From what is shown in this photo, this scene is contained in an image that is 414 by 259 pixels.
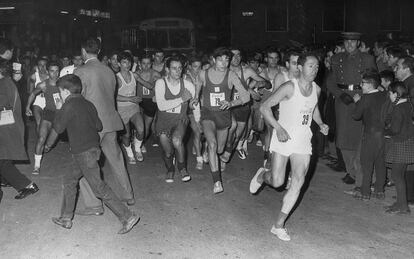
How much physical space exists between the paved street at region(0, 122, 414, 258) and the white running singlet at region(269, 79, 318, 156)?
36.7 inches

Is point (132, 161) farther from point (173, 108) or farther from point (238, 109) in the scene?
point (238, 109)

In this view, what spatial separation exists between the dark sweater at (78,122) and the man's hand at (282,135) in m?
1.87

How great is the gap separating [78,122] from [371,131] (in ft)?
11.8

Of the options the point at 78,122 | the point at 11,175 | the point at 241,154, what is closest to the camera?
the point at 78,122

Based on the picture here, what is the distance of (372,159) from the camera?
6.80m

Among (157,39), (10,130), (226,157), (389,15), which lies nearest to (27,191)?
(10,130)

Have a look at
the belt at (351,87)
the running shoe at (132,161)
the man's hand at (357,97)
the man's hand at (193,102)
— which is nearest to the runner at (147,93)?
the running shoe at (132,161)

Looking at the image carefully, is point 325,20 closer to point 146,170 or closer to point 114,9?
point 114,9

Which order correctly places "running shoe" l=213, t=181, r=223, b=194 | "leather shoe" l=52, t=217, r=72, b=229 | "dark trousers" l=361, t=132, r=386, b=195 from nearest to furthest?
"leather shoe" l=52, t=217, r=72, b=229 → "dark trousers" l=361, t=132, r=386, b=195 → "running shoe" l=213, t=181, r=223, b=194

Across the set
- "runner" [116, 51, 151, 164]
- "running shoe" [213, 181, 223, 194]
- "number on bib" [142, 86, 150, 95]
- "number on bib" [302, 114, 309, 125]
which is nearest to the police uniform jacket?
"running shoe" [213, 181, 223, 194]

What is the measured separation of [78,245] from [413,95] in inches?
164

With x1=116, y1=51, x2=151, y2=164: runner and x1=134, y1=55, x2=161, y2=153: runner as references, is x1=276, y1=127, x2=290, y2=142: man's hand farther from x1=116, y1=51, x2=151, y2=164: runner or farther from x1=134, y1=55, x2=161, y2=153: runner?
x1=134, y1=55, x2=161, y2=153: runner

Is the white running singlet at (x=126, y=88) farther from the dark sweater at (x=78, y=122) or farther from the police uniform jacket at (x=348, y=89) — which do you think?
the police uniform jacket at (x=348, y=89)

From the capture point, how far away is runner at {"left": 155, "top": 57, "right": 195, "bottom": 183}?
25.2ft
